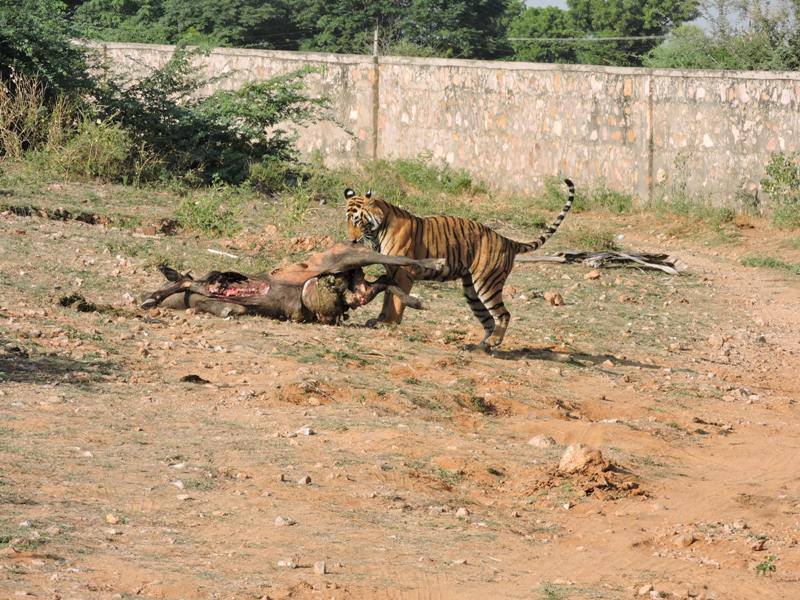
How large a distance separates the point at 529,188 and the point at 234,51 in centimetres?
529

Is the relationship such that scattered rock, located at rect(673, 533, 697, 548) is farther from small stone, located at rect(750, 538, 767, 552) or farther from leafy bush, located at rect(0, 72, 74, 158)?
leafy bush, located at rect(0, 72, 74, 158)

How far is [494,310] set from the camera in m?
10.3

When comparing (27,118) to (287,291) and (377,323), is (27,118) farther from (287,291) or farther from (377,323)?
(377,323)

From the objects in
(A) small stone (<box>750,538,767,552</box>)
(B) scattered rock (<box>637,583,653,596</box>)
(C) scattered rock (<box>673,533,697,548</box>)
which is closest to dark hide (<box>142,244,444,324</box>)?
(C) scattered rock (<box>673,533,697,548</box>)

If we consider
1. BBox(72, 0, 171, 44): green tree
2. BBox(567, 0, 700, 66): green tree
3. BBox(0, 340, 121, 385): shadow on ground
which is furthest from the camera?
BBox(567, 0, 700, 66): green tree

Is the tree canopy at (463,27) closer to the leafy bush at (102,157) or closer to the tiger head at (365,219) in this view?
the leafy bush at (102,157)

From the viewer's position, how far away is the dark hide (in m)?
9.78

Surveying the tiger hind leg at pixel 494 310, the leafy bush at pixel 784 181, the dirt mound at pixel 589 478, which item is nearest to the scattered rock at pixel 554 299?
the tiger hind leg at pixel 494 310

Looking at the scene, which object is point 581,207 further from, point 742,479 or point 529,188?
point 742,479

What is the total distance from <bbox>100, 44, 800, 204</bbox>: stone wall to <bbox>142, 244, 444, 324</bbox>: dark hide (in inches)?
328

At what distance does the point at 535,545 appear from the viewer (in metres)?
5.90

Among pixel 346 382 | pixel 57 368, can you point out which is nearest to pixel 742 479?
pixel 346 382

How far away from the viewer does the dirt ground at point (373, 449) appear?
5.31 m

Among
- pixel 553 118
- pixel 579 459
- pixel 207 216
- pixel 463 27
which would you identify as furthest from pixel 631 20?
pixel 579 459
